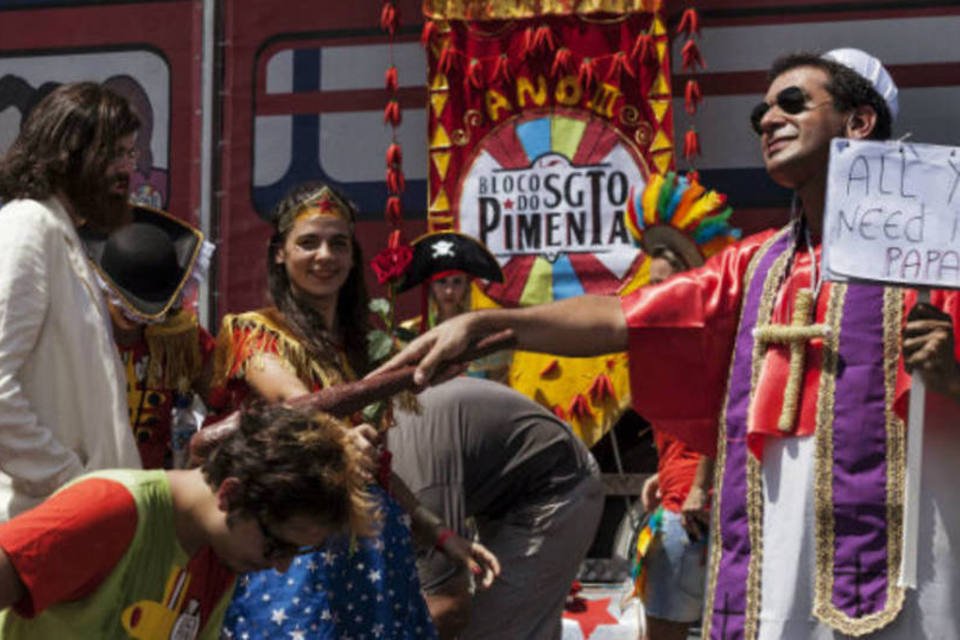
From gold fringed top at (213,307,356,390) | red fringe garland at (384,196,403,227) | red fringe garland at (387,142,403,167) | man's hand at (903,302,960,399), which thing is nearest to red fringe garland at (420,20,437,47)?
red fringe garland at (387,142,403,167)

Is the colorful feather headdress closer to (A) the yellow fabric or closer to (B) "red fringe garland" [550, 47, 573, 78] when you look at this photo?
(A) the yellow fabric

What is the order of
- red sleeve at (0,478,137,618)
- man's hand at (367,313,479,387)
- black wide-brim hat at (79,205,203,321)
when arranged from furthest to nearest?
black wide-brim hat at (79,205,203,321) → man's hand at (367,313,479,387) → red sleeve at (0,478,137,618)

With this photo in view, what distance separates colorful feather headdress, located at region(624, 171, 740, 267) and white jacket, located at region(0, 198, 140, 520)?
2.81 meters

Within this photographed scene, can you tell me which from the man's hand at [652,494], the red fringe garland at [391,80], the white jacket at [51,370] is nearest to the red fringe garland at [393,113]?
the red fringe garland at [391,80]

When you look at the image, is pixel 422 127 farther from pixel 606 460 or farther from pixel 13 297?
pixel 13 297

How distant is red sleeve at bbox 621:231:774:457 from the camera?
3.04m

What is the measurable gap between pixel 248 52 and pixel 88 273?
11.6 feet

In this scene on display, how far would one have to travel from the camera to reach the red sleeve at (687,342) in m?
3.04

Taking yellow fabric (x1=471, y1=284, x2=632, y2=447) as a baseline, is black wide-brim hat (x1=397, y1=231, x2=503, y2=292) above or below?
above

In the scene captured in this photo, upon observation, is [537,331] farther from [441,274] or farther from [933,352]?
[441,274]

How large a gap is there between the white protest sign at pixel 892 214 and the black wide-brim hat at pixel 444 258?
2682mm

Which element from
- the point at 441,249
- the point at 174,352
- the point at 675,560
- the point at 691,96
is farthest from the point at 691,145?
the point at 174,352

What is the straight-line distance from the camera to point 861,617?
9.20 ft

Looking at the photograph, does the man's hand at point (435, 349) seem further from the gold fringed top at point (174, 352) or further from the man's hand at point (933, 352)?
the gold fringed top at point (174, 352)
